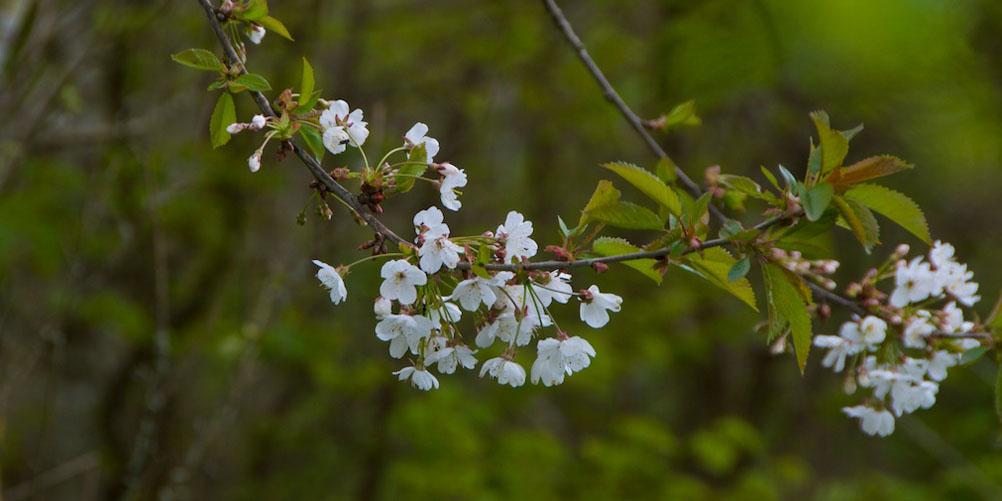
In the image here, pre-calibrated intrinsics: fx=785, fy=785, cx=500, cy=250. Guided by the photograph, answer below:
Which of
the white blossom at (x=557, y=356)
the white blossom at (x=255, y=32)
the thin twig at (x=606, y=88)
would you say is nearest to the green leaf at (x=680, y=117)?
the thin twig at (x=606, y=88)

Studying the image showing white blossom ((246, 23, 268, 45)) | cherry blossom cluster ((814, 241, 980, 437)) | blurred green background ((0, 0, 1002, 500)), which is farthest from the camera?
blurred green background ((0, 0, 1002, 500))

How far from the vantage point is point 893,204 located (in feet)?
3.31

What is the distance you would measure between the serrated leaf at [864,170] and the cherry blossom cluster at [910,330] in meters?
0.30

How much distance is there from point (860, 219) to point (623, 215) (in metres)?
0.30

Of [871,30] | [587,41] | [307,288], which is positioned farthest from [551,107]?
[871,30]

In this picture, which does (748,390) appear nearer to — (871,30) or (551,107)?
(551,107)

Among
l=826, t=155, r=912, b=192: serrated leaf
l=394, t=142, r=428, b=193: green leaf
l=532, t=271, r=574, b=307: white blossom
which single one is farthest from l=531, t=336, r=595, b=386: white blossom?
l=826, t=155, r=912, b=192: serrated leaf

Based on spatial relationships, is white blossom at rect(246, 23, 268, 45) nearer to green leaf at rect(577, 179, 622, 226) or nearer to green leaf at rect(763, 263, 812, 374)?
green leaf at rect(577, 179, 622, 226)

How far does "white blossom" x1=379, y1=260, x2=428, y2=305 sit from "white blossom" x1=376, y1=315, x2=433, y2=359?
3cm

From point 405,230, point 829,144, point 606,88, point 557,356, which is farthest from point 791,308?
point 405,230

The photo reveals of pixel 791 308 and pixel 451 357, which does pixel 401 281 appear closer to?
pixel 451 357

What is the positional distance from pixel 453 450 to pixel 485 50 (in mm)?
2051

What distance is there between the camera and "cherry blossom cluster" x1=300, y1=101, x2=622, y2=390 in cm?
101

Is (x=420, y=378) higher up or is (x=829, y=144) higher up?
(x=829, y=144)
